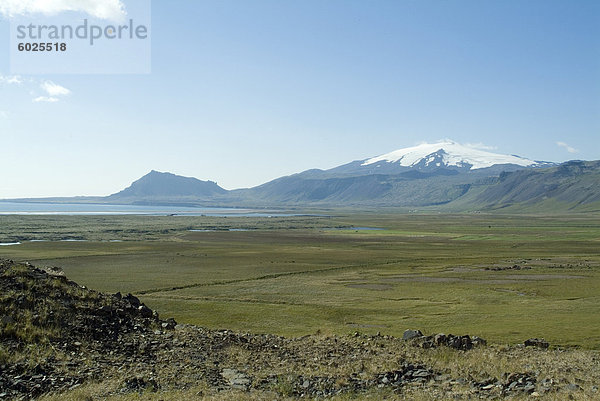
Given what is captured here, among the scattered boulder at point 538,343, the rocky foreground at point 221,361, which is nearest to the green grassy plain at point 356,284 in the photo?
the scattered boulder at point 538,343

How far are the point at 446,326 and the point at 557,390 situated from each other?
701 inches

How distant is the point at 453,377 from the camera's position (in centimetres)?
1869

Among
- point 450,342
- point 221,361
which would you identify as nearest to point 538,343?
point 450,342

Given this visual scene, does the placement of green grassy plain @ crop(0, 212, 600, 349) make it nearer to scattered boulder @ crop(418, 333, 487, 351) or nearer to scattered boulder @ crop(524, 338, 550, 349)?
scattered boulder @ crop(524, 338, 550, 349)

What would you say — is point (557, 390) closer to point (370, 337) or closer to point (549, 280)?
point (370, 337)

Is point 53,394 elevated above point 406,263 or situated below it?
above

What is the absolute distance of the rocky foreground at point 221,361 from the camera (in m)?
16.6

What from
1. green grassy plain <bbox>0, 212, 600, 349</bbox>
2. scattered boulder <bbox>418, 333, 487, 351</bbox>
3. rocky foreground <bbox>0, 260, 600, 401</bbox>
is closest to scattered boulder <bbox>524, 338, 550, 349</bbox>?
rocky foreground <bbox>0, 260, 600, 401</bbox>

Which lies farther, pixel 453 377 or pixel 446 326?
pixel 446 326

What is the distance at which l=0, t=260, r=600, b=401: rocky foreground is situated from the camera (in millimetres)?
16594

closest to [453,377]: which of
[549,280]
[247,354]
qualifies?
[247,354]

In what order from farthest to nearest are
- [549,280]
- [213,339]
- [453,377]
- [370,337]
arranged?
[549,280], [370,337], [213,339], [453,377]

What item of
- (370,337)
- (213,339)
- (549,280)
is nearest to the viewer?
(213,339)

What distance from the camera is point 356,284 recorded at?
57344mm
